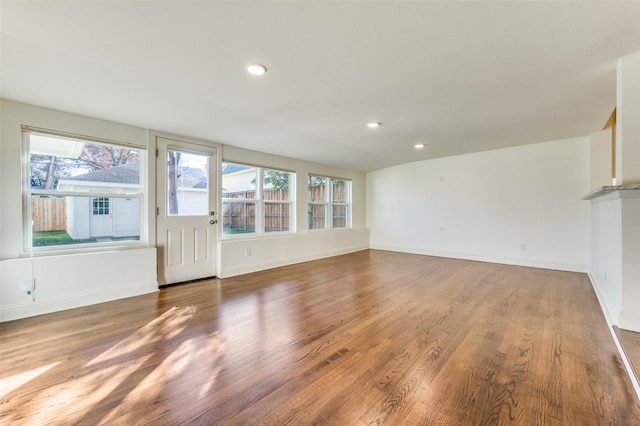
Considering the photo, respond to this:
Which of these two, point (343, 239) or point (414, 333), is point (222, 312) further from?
point (343, 239)

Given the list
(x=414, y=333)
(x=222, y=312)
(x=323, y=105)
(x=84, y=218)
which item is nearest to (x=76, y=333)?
(x=222, y=312)

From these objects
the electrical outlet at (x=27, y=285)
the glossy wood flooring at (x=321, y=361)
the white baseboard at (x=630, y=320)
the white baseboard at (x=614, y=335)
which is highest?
the electrical outlet at (x=27, y=285)

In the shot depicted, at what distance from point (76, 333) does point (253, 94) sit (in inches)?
108

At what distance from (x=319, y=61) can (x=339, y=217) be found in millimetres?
5049

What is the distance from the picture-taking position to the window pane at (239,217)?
453cm

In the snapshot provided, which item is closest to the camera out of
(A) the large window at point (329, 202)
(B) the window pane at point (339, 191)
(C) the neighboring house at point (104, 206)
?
(C) the neighboring house at point (104, 206)

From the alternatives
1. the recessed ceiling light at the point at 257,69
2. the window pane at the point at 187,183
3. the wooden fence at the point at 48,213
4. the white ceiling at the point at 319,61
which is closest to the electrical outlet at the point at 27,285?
the wooden fence at the point at 48,213

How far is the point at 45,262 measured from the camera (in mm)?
2770

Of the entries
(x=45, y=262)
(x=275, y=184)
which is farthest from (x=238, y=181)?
(x=45, y=262)

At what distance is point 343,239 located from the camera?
6594mm

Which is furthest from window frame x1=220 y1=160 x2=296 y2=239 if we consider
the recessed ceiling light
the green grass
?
the recessed ceiling light

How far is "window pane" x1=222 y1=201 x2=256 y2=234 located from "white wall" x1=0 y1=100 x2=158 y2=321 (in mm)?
1437

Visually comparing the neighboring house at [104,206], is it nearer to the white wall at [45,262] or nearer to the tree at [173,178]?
the white wall at [45,262]

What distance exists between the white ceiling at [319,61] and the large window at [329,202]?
2808mm
